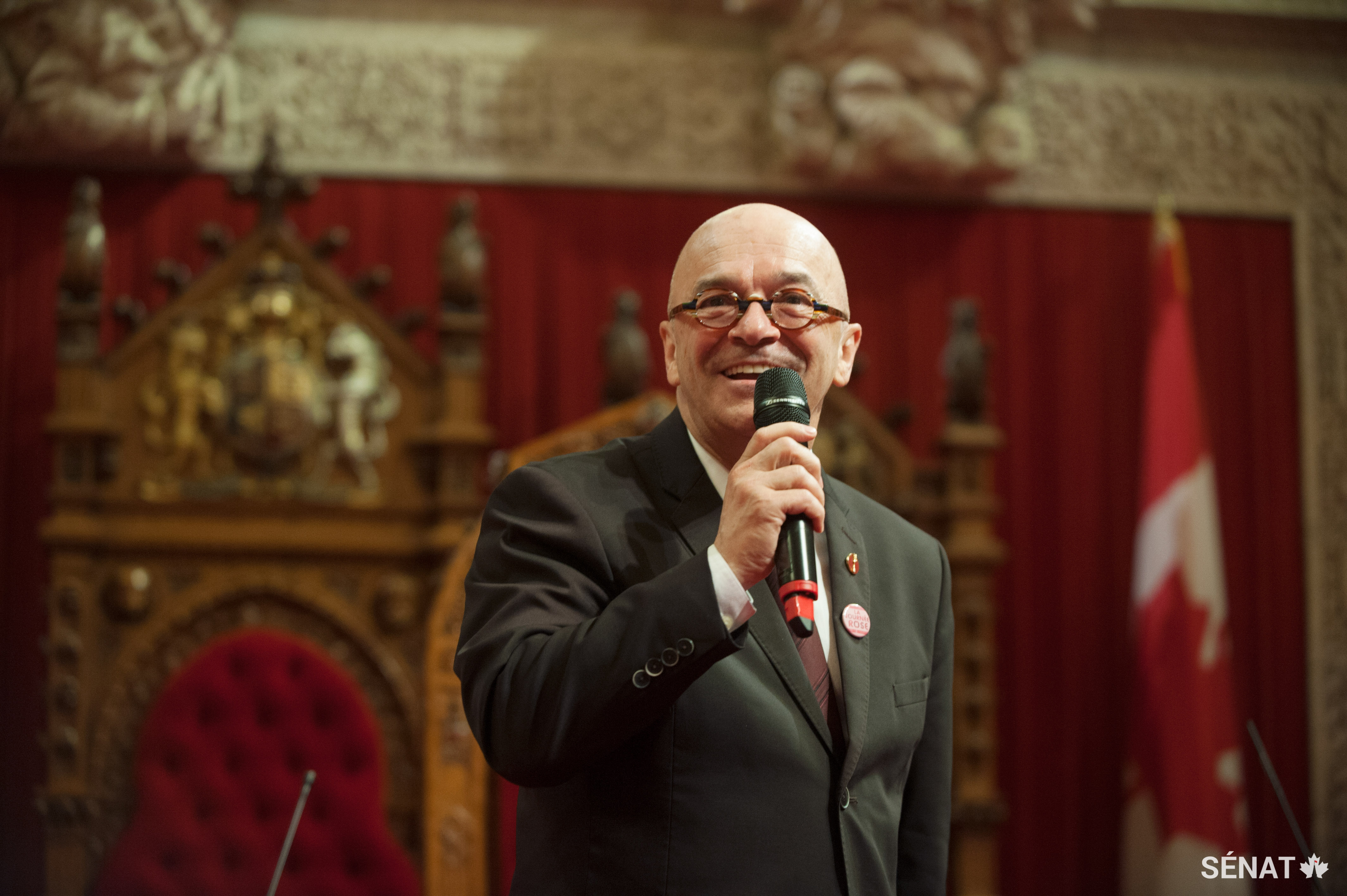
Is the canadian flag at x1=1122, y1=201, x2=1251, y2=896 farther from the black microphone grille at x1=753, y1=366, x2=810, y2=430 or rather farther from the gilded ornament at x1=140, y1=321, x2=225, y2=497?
the black microphone grille at x1=753, y1=366, x2=810, y2=430

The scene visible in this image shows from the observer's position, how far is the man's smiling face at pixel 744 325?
1171 millimetres

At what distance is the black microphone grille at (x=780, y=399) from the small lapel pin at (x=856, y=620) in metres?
0.22

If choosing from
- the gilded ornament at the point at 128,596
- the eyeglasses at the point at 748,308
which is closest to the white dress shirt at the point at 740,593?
the eyeglasses at the point at 748,308

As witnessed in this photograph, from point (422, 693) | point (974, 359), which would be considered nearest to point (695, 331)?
point (422, 693)

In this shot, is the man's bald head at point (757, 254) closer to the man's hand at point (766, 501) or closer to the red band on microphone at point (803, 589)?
the man's hand at point (766, 501)

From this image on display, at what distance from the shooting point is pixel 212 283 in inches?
136

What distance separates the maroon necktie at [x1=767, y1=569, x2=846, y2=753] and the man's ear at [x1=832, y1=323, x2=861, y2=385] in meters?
0.26

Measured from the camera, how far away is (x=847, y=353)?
136 cm

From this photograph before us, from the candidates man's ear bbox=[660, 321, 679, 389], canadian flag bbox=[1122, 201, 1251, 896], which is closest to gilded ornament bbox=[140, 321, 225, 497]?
man's ear bbox=[660, 321, 679, 389]

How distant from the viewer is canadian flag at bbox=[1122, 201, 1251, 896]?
12.7 ft

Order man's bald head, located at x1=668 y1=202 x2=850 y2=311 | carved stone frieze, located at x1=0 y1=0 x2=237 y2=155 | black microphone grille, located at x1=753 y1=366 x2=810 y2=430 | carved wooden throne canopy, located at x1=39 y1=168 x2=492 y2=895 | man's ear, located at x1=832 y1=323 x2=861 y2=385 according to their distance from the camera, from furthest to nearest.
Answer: carved stone frieze, located at x1=0 y1=0 x2=237 y2=155 → carved wooden throne canopy, located at x1=39 y1=168 x2=492 y2=895 → man's ear, located at x1=832 y1=323 x2=861 y2=385 → man's bald head, located at x1=668 y1=202 x2=850 y2=311 → black microphone grille, located at x1=753 y1=366 x2=810 y2=430

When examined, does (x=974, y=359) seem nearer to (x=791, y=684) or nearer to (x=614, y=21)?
(x=614, y=21)

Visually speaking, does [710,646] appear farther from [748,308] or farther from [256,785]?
[256,785]

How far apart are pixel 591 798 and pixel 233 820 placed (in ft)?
7.65
